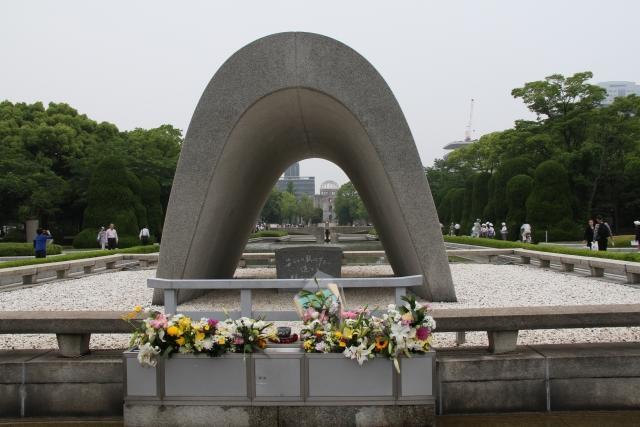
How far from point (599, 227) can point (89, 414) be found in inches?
653

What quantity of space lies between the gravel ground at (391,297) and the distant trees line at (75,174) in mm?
15452

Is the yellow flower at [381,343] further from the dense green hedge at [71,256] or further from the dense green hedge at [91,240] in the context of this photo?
the dense green hedge at [91,240]

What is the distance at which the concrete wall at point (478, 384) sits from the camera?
15.6ft

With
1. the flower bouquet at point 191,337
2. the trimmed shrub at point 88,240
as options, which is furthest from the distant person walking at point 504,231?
the flower bouquet at point 191,337

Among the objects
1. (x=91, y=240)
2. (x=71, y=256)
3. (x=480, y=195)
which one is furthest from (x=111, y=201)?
(x=480, y=195)

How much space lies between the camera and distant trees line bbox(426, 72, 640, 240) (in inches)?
1163

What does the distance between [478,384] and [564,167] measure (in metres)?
31.1

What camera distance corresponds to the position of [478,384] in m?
4.75

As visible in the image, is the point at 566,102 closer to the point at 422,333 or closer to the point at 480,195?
the point at 480,195

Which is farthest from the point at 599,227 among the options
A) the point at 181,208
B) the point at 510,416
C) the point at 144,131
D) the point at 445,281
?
the point at 144,131

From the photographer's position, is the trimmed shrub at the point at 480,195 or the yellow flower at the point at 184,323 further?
the trimmed shrub at the point at 480,195

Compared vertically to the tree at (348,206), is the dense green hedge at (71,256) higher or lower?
lower

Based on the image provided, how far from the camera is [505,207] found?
34906 mm

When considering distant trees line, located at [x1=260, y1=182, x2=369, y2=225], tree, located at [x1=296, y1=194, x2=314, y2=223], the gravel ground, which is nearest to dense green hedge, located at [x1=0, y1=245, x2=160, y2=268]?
the gravel ground
